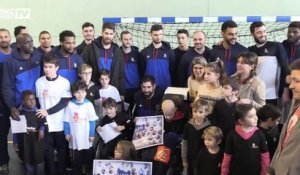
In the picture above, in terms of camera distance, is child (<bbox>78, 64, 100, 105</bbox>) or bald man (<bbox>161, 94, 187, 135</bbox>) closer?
bald man (<bbox>161, 94, 187, 135</bbox>)

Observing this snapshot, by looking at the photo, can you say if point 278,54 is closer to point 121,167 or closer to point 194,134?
point 194,134

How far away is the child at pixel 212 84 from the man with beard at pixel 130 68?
1463 mm

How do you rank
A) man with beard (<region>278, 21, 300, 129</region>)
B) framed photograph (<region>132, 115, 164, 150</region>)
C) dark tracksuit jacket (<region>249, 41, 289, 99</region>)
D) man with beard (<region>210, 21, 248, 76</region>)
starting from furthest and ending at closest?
man with beard (<region>210, 21, 248, 76</region>) < man with beard (<region>278, 21, 300, 129</region>) < dark tracksuit jacket (<region>249, 41, 289, 99</region>) < framed photograph (<region>132, 115, 164, 150</region>)

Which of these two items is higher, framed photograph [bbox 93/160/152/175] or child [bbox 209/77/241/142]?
child [bbox 209/77/241/142]

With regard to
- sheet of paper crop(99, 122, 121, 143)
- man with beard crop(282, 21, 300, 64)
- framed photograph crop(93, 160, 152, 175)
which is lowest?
framed photograph crop(93, 160, 152, 175)

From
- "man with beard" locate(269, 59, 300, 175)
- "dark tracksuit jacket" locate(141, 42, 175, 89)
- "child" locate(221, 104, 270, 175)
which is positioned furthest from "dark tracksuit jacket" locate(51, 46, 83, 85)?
"man with beard" locate(269, 59, 300, 175)

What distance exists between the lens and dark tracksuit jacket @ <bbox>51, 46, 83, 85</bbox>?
4.21m

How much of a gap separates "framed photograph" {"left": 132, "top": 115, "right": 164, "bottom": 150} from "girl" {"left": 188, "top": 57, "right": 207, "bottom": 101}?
1.63 ft

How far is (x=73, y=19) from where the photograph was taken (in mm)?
8211

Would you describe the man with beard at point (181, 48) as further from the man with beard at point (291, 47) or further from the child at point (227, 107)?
the child at point (227, 107)

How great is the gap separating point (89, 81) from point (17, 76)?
32.0 inches

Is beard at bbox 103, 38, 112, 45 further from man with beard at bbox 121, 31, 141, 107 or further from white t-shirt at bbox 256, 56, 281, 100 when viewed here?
white t-shirt at bbox 256, 56, 281, 100

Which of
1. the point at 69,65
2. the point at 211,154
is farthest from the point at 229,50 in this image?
the point at 69,65

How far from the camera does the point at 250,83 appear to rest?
3.56m
